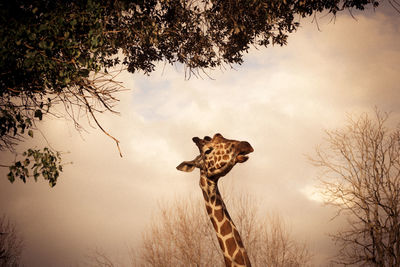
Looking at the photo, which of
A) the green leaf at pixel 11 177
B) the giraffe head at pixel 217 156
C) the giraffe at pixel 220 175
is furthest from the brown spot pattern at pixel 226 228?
the green leaf at pixel 11 177

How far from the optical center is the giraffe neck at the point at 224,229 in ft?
14.6

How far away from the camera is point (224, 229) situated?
4793 mm

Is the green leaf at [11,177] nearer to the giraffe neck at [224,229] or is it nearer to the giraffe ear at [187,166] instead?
the giraffe ear at [187,166]

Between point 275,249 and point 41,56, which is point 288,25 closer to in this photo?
point 41,56

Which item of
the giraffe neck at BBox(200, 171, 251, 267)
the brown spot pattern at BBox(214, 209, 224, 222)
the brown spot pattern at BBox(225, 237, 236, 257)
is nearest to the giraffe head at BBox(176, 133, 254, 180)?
the giraffe neck at BBox(200, 171, 251, 267)

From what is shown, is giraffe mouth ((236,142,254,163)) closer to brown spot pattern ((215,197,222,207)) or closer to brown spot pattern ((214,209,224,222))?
brown spot pattern ((215,197,222,207))

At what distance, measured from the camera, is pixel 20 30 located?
3.80 meters

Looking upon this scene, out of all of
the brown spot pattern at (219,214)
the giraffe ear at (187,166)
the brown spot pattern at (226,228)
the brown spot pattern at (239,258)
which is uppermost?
the giraffe ear at (187,166)

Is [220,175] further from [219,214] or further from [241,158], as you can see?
[219,214]

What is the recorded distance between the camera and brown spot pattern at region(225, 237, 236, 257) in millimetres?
4547

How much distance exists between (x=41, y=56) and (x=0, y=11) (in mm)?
715

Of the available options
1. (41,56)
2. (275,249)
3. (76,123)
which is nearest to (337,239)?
(275,249)

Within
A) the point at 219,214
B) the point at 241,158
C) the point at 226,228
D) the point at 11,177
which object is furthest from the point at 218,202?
the point at 11,177

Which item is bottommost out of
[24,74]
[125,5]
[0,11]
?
[24,74]
